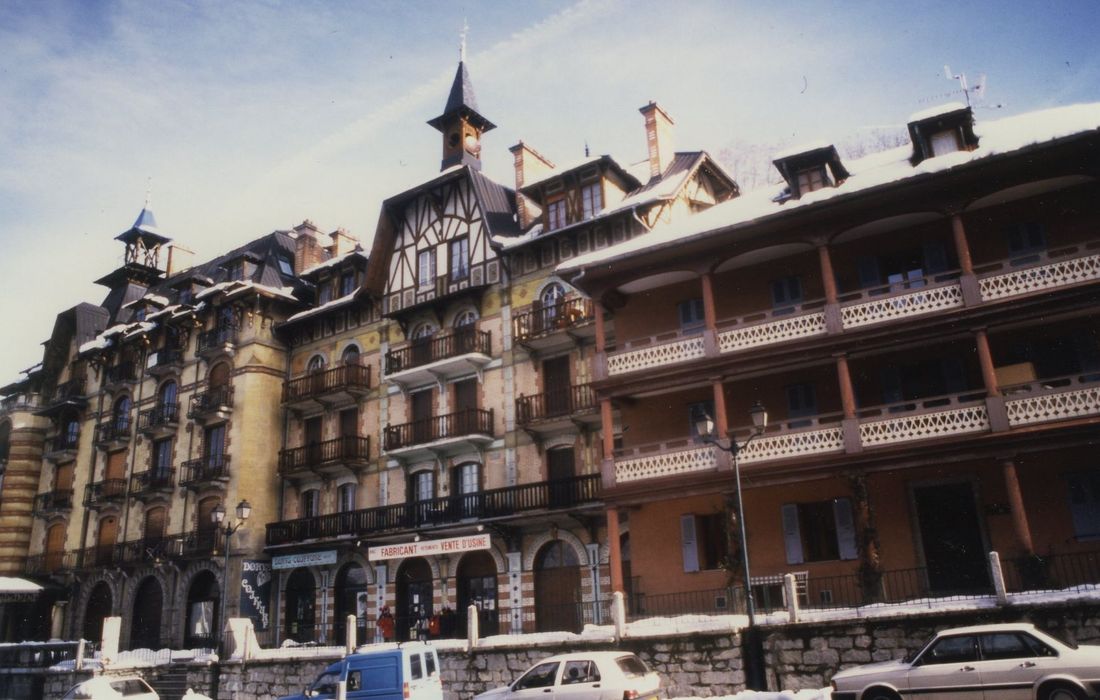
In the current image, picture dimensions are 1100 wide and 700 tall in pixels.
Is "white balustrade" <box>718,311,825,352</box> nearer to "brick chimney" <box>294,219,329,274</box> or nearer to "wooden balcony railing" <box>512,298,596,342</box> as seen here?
"wooden balcony railing" <box>512,298,596,342</box>

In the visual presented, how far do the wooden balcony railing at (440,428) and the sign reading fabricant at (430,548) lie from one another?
11.3 ft

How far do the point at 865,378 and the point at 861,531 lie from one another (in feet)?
14.8

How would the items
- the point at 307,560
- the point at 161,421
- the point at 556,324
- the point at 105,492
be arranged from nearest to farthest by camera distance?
1. the point at 556,324
2. the point at 307,560
3. the point at 161,421
4. the point at 105,492

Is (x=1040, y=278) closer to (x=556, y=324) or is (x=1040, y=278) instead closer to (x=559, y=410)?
(x=556, y=324)

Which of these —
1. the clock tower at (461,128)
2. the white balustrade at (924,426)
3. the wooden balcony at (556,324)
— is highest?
the clock tower at (461,128)

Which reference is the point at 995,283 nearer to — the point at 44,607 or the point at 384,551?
the point at 384,551

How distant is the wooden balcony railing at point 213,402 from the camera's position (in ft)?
114

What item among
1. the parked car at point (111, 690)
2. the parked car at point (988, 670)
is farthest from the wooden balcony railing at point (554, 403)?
the parked car at point (988, 670)

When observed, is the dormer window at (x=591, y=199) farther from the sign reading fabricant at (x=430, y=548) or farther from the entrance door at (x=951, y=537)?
the entrance door at (x=951, y=537)

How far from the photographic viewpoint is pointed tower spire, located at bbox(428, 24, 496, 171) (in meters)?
34.0

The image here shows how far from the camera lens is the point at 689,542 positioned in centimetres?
2298

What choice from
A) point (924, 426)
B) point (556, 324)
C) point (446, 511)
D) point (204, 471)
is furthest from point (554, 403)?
point (204, 471)

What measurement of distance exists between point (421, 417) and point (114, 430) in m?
17.5

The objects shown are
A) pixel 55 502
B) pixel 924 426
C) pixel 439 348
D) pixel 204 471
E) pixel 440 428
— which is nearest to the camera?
pixel 924 426
